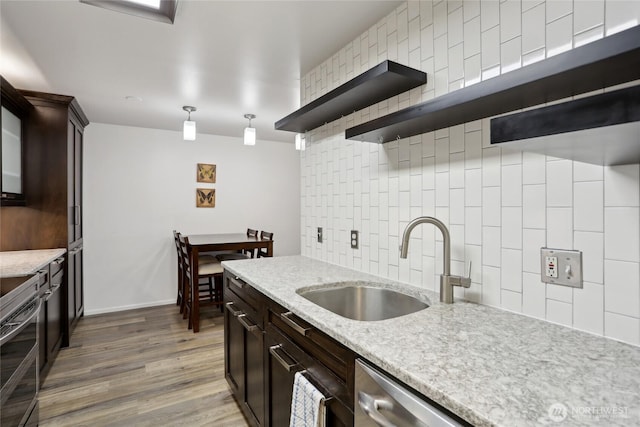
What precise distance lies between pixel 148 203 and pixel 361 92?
3675 millimetres

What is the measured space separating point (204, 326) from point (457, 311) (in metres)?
3.16

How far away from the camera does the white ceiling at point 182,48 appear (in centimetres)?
178

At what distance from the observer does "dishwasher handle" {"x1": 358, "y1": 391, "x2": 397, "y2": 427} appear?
34.2 inches

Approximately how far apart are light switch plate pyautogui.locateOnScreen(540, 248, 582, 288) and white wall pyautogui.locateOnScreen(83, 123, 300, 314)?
4.31m

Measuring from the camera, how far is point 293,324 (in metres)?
1.32

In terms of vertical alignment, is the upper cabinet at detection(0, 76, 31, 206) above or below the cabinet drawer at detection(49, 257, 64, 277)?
above

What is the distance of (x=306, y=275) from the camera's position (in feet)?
6.33

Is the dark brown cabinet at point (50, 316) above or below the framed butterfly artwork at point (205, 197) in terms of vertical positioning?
below

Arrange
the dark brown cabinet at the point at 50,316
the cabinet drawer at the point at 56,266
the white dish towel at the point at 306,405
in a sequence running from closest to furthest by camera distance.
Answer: the white dish towel at the point at 306,405 < the dark brown cabinet at the point at 50,316 < the cabinet drawer at the point at 56,266

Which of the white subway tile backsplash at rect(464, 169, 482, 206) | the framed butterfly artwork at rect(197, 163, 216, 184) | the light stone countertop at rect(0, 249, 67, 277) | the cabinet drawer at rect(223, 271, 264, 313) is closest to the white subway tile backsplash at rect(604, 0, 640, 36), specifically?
the white subway tile backsplash at rect(464, 169, 482, 206)

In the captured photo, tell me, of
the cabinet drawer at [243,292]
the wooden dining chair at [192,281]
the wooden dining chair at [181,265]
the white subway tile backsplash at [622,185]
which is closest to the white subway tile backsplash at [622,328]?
the white subway tile backsplash at [622,185]

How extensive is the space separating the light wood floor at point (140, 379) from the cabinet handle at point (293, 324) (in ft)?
3.68

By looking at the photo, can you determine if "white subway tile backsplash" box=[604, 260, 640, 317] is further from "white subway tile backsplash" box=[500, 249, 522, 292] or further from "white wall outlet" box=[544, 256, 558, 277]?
"white subway tile backsplash" box=[500, 249, 522, 292]

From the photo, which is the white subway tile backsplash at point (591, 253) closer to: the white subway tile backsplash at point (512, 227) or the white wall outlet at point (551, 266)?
the white wall outlet at point (551, 266)
